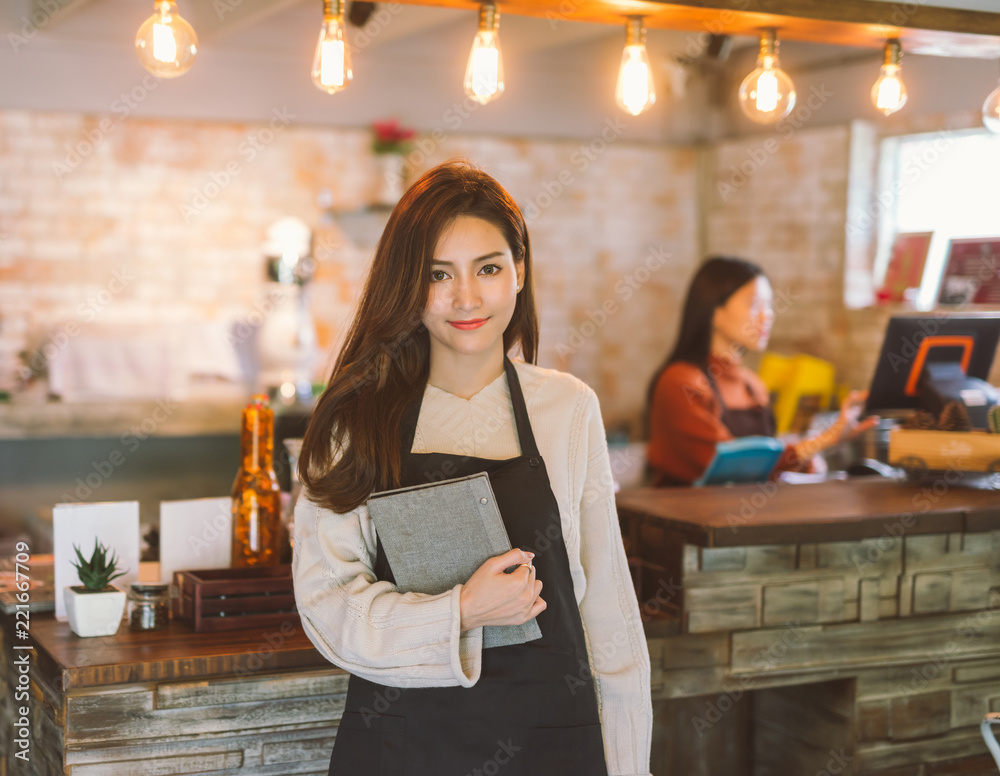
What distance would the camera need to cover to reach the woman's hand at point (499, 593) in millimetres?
1635

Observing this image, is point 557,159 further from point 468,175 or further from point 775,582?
point 468,175

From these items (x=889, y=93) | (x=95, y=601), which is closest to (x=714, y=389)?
(x=889, y=93)

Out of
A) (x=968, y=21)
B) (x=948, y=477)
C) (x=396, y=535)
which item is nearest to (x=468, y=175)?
(x=396, y=535)

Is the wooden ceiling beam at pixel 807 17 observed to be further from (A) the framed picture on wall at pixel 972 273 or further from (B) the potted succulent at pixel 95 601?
(A) the framed picture on wall at pixel 972 273

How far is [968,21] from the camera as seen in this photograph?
2805 mm

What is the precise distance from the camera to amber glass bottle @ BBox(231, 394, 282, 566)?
7.84 ft

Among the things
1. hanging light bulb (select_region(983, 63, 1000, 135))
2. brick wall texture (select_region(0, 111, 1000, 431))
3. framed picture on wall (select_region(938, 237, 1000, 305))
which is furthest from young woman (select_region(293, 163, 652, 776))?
brick wall texture (select_region(0, 111, 1000, 431))

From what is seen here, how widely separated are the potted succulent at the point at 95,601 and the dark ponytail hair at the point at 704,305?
230 centimetres

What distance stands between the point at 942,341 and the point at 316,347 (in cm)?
413

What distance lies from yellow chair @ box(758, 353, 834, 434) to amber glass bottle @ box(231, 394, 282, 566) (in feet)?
14.4

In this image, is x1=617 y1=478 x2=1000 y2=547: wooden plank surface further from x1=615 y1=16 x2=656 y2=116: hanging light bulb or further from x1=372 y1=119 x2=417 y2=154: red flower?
x1=372 y1=119 x2=417 y2=154: red flower

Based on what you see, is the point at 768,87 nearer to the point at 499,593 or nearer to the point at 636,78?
the point at 636,78

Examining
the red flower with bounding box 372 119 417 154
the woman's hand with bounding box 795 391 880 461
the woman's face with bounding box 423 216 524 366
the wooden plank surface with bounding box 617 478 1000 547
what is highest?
the red flower with bounding box 372 119 417 154

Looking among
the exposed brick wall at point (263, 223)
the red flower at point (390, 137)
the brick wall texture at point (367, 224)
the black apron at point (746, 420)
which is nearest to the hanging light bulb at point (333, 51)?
the black apron at point (746, 420)
